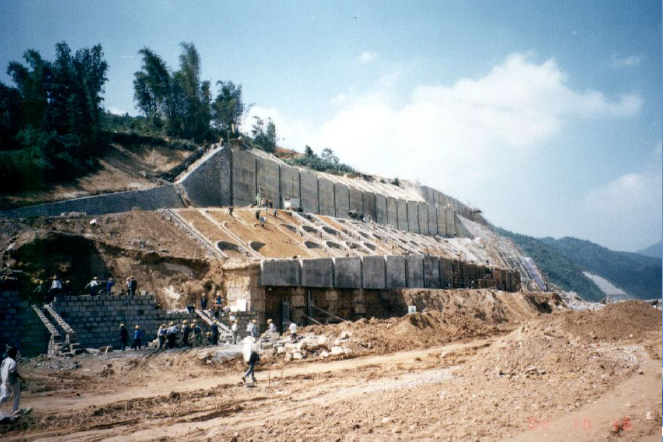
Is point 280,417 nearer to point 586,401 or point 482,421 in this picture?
point 482,421

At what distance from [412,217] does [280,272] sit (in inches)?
1418

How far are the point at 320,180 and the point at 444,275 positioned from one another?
17.6m

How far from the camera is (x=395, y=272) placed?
25.0 meters

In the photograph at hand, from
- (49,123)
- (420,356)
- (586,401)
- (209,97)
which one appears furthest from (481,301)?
(209,97)

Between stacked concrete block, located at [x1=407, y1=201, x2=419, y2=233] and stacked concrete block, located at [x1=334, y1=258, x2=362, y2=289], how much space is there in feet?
101

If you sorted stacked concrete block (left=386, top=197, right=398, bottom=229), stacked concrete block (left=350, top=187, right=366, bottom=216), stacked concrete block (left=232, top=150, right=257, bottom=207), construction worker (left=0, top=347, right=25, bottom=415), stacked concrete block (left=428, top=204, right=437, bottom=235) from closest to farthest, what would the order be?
1. construction worker (left=0, top=347, right=25, bottom=415)
2. stacked concrete block (left=232, top=150, right=257, bottom=207)
3. stacked concrete block (left=350, top=187, right=366, bottom=216)
4. stacked concrete block (left=386, top=197, right=398, bottom=229)
5. stacked concrete block (left=428, top=204, right=437, bottom=235)

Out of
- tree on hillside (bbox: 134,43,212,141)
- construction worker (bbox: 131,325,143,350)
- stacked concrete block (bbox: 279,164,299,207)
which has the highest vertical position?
tree on hillside (bbox: 134,43,212,141)

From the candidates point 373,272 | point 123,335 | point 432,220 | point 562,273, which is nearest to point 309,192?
point 373,272

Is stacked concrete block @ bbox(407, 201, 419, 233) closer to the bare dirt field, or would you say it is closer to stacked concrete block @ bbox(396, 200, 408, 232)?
stacked concrete block @ bbox(396, 200, 408, 232)

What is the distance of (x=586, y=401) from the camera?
8297 mm

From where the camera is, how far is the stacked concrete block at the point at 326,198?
4287 centimetres

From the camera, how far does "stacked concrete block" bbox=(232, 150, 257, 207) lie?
34906mm

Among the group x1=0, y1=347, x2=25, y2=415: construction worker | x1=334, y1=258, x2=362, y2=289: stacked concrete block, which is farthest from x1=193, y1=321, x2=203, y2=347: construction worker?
x1=0, y1=347, x2=25, y2=415: construction worker

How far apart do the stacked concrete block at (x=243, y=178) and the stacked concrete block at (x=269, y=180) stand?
54 cm
